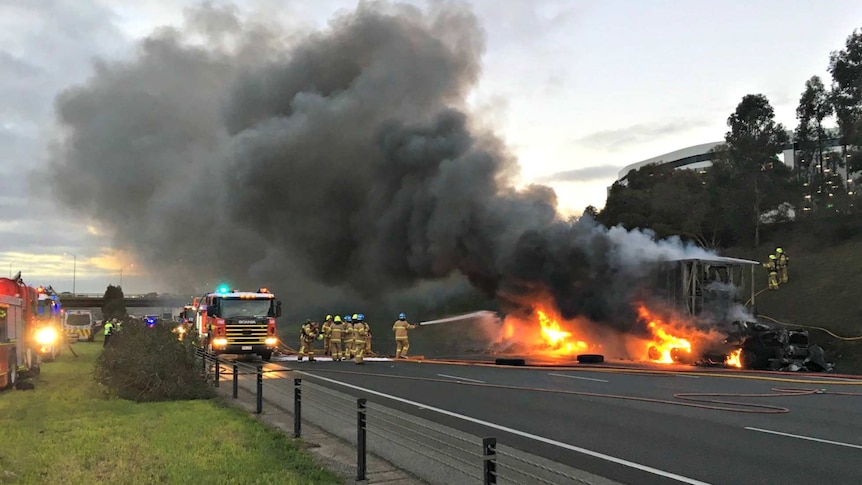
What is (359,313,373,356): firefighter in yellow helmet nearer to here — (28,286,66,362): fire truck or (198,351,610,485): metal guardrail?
(198,351,610,485): metal guardrail

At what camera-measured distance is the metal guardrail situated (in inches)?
193

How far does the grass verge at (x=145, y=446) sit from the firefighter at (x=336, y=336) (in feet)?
33.3

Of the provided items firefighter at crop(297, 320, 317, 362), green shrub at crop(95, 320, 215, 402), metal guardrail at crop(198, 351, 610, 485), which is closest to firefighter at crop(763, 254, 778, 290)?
firefighter at crop(297, 320, 317, 362)


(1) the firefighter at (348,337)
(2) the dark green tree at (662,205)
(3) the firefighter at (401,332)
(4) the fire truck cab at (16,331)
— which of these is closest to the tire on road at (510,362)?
(3) the firefighter at (401,332)

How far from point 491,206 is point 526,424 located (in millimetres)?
16634

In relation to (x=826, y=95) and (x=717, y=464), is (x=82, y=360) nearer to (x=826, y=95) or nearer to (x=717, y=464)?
(x=717, y=464)

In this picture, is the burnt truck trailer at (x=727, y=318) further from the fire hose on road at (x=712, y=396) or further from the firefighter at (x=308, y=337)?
the firefighter at (x=308, y=337)

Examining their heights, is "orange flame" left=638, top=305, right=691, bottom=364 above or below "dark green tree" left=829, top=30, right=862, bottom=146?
below

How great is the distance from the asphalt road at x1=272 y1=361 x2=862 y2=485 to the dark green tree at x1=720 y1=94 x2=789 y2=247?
2727 centimetres

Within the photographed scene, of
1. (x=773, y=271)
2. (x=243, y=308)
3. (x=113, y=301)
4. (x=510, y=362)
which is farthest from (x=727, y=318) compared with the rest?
(x=113, y=301)

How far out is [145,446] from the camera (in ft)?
22.0

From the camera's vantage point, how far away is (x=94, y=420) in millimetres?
8352

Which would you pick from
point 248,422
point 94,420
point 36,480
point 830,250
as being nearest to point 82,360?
point 94,420

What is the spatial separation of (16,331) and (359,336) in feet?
27.9
